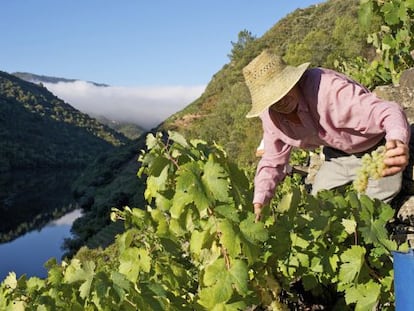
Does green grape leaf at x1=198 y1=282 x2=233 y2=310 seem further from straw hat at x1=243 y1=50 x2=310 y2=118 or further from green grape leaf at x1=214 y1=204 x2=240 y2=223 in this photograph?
straw hat at x1=243 y1=50 x2=310 y2=118

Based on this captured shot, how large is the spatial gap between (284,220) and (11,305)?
1297 mm

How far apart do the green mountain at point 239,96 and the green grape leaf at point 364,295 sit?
48.7 feet

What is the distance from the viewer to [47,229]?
54.3 meters

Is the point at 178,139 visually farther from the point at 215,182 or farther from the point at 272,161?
the point at 272,161

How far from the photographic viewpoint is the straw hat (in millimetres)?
2672

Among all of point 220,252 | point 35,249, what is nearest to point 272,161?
point 220,252

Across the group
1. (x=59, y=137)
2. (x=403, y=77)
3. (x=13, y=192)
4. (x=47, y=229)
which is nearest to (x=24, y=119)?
(x=59, y=137)

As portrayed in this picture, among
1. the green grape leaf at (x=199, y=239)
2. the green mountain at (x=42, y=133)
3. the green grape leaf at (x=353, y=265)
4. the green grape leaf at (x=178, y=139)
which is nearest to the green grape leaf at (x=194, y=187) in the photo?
the green grape leaf at (x=199, y=239)

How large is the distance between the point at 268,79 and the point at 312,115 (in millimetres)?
310

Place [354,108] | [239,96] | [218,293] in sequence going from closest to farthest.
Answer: [218,293] < [354,108] < [239,96]

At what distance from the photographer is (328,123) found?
112 inches

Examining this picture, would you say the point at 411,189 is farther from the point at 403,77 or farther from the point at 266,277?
the point at 403,77

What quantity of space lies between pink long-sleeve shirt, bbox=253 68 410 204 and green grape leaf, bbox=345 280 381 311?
611 millimetres

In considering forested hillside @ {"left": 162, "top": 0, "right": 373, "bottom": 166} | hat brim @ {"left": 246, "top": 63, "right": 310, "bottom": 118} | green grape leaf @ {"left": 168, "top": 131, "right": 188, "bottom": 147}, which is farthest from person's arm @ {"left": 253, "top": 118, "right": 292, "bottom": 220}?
forested hillside @ {"left": 162, "top": 0, "right": 373, "bottom": 166}
